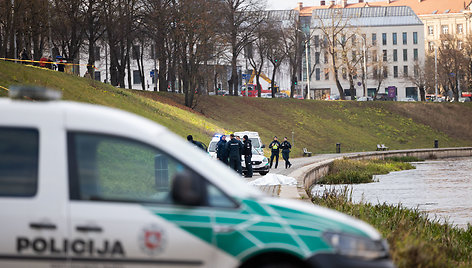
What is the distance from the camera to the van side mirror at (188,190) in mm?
5648

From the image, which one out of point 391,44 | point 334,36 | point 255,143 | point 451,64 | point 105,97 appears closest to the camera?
point 255,143

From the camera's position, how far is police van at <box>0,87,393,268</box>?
18.7 feet

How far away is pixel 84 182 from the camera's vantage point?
5.87 meters

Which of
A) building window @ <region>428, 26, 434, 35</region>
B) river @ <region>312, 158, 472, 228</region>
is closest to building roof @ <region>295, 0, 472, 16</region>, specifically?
building window @ <region>428, 26, 434, 35</region>

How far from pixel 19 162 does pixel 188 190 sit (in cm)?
126

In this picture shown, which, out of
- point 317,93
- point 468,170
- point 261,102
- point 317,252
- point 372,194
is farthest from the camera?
point 317,93

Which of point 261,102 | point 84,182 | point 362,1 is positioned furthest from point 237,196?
point 362,1

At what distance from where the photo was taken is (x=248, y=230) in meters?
5.76

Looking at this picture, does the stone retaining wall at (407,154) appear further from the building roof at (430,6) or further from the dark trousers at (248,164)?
the building roof at (430,6)

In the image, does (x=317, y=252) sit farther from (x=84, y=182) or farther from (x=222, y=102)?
(x=222, y=102)

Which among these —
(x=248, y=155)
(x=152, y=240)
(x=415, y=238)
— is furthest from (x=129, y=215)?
(x=248, y=155)

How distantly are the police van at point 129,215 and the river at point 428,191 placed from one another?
12.3 m

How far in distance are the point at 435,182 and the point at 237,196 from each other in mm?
30786

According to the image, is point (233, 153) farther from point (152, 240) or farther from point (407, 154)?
point (407, 154)
